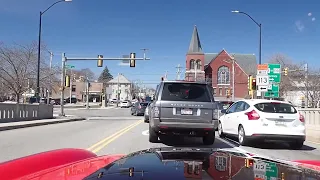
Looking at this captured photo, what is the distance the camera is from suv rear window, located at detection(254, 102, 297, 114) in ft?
39.6

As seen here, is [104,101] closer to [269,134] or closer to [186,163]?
[269,134]

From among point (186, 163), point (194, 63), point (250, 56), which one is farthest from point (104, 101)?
point (186, 163)

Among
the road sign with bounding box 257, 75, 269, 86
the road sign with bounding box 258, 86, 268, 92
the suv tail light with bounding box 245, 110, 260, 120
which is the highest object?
the road sign with bounding box 257, 75, 269, 86

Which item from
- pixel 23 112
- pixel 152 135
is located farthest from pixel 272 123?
pixel 23 112

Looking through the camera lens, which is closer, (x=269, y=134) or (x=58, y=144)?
(x=269, y=134)

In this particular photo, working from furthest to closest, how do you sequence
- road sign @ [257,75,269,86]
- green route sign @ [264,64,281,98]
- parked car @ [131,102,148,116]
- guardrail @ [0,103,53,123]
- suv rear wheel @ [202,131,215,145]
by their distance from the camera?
parked car @ [131,102,148,116] → green route sign @ [264,64,281,98] → road sign @ [257,75,269,86] → guardrail @ [0,103,53,123] → suv rear wheel @ [202,131,215,145]

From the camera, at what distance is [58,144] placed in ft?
41.5

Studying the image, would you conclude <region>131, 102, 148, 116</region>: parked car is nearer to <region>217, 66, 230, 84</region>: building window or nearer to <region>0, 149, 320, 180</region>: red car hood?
<region>0, 149, 320, 180</region>: red car hood

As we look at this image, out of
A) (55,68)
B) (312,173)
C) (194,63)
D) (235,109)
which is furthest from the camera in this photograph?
(194,63)

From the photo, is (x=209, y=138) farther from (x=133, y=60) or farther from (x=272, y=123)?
(x=133, y=60)

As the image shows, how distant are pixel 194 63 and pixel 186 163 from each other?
99480 millimetres

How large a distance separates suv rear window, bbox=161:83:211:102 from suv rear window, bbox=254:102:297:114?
197cm

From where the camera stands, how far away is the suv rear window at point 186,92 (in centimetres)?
1145

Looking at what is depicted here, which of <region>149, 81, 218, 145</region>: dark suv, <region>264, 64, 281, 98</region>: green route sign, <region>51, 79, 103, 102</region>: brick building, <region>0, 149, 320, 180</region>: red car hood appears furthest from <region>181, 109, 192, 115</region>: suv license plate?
<region>51, 79, 103, 102</region>: brick building
